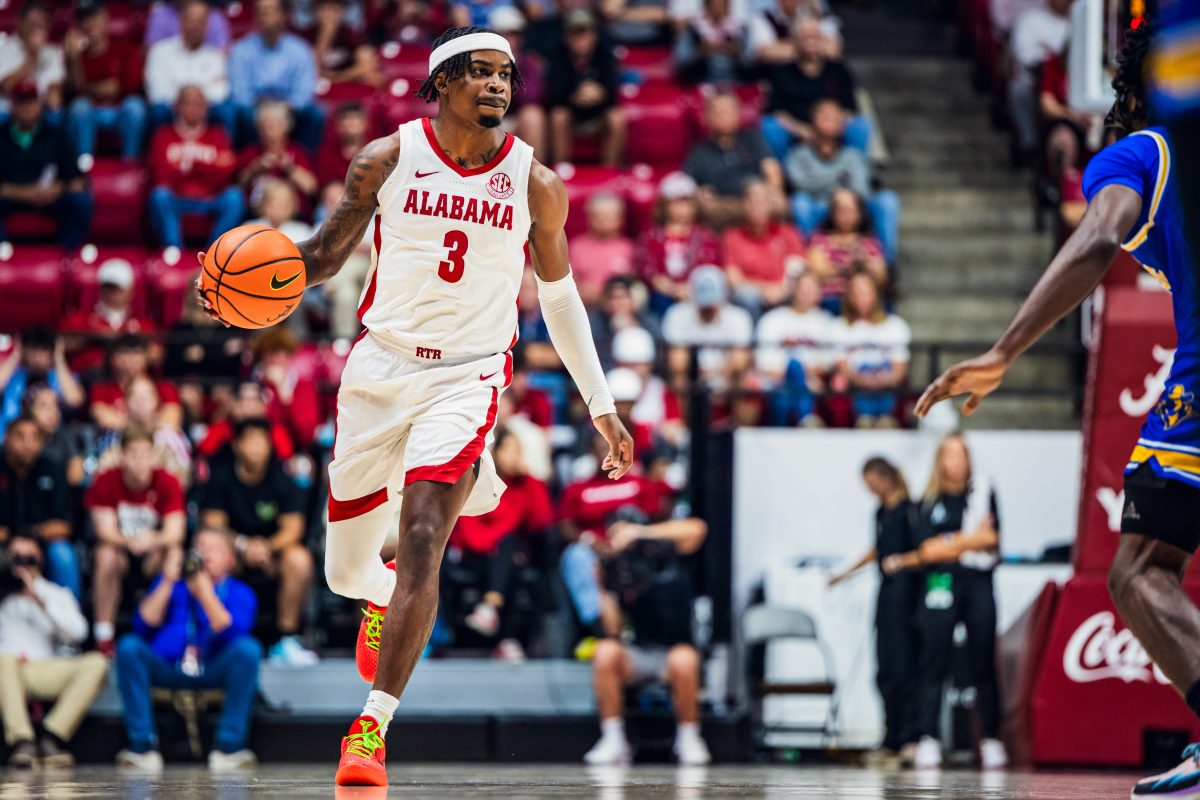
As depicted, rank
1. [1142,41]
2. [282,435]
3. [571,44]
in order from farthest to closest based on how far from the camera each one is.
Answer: [571,44] → [282,435] → [1142,41]

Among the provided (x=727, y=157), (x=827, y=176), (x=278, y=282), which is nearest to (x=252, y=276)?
(x=278, y=282)

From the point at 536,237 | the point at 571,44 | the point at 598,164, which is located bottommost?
the point at 536,237

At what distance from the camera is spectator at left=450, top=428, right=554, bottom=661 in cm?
1062

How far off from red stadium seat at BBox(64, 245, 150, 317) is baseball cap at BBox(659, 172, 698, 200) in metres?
3.82

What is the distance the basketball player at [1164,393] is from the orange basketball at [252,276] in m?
2.17

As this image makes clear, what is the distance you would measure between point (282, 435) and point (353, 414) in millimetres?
5262

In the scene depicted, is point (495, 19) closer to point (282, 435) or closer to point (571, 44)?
point (571, 44)

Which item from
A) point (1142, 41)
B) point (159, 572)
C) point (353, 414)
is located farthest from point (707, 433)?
point (1142, 41)

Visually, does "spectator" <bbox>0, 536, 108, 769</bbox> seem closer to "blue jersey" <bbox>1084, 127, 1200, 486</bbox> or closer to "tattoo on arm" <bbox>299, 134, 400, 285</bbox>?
"tattoo on arm" <bbox>299, 134, 400, 285</bbox>

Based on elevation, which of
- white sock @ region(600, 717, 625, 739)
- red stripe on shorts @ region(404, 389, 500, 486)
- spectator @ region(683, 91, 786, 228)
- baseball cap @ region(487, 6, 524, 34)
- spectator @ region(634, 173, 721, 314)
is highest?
baseball cap @ region(487, 6, 524, 34)

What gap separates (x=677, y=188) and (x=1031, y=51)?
4.12 meters

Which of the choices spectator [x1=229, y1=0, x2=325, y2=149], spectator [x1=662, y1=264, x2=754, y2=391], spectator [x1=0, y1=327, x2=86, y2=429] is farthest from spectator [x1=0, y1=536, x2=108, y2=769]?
spectator [x1=229, y1=0, x2=325, y2=149]

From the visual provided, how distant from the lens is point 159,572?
1064 cm

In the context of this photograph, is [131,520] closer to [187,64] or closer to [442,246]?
[187,64]
